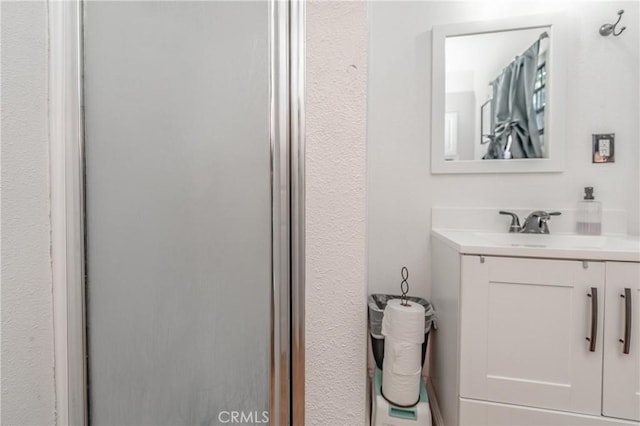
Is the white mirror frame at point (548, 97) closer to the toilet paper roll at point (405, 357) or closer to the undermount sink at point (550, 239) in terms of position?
the undermount sink at point (550, 239)

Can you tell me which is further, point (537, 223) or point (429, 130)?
point (429, 130)

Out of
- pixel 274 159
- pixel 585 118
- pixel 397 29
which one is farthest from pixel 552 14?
pixel 274 159

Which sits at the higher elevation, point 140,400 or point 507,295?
point 507,295

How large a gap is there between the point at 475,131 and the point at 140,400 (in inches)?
59.5

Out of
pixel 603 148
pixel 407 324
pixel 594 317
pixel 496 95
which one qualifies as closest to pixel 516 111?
pixel 496 95

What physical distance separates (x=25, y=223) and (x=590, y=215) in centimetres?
184

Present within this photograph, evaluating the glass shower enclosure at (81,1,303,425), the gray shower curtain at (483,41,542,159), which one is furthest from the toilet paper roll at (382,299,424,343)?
the gray shower curtain at (483,41,542,159)

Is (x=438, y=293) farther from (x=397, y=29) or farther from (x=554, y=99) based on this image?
(x=397, y=29)

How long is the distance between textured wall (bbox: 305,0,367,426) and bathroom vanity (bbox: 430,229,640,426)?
1.24 ft

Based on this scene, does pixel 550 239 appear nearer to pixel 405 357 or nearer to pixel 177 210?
pixel 405 357

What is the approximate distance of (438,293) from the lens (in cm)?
116

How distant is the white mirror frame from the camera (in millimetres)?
1179

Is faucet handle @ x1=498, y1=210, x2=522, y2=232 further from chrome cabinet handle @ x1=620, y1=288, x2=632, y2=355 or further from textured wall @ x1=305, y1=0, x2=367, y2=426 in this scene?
textured wall @ x1=305, y1=0, x2=367, y2=426

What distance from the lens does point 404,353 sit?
91 cm
